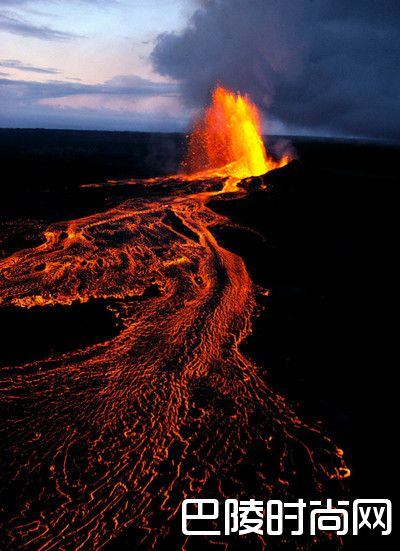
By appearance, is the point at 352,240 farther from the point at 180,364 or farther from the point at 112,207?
the point at 112,207

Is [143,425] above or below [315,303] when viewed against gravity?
below

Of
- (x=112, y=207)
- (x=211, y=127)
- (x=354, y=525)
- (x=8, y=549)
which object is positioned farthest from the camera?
(x=211, y=127)

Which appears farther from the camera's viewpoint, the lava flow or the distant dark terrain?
the distant dark terrain

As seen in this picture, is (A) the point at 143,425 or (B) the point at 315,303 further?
(B) the point at 315,303

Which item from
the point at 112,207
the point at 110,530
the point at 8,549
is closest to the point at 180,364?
the point at 110,530
